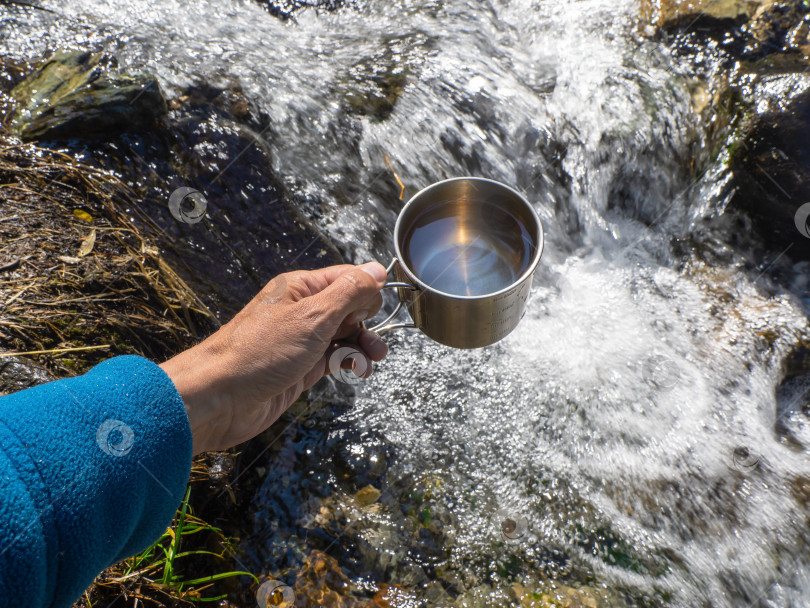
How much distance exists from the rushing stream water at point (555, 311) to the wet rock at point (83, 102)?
33 cm

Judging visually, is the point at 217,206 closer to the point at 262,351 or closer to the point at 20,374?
the point at 20,374

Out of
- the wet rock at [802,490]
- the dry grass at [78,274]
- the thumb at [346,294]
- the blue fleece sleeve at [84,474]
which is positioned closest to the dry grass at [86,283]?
the dry grass at [78,274]

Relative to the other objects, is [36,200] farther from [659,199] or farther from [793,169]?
[793,169]

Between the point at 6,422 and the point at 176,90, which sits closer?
the point at 6,422

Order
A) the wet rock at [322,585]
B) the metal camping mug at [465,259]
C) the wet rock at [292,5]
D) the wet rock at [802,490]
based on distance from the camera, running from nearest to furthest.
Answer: the metal camping mug at [465,259] → the wet rock at [322,585] → the wet rock at [802,490] → the wet rock at [292,5]

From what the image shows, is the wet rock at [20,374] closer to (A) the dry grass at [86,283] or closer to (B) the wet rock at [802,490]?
(A) the dry grass at [86,283]

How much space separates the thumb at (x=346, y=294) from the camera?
64.4 inches

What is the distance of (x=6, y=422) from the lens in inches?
47.6

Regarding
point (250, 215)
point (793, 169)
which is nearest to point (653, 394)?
point (793, 169)

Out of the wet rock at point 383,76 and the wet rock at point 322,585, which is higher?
the wet rock at point 383,76

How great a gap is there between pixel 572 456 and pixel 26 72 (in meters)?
3.55

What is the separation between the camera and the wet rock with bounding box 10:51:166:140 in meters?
2.68

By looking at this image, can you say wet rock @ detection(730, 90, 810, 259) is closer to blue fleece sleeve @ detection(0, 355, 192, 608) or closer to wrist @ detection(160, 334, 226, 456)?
wrist @ detection(160, 334, 226, 456)

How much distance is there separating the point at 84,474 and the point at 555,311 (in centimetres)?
251
